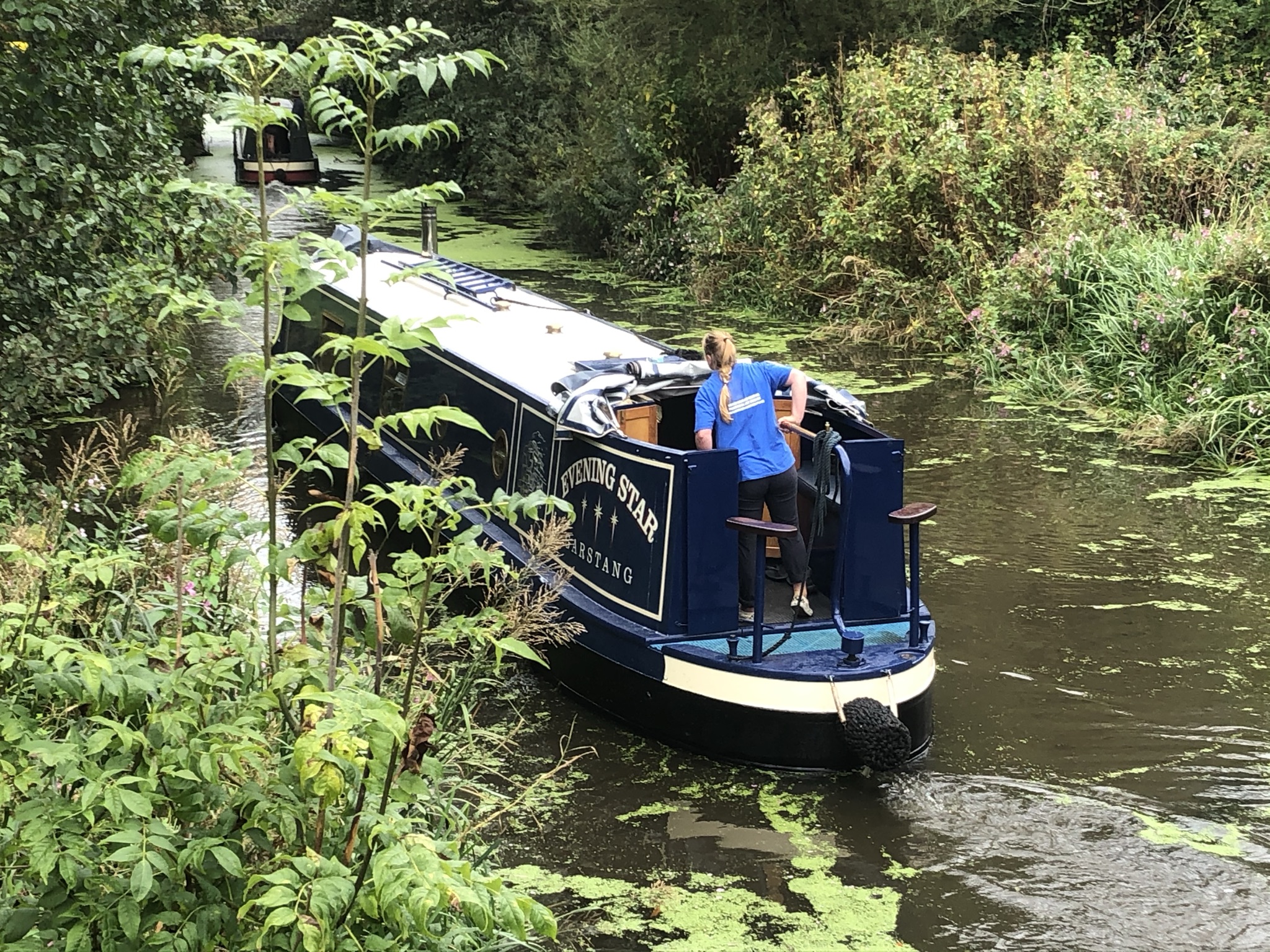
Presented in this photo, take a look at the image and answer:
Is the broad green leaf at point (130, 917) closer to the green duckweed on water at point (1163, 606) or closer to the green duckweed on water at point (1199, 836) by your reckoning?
the green duckweed on water at point (1199, 836)

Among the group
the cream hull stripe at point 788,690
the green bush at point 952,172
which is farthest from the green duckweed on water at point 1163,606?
the green bush at point 952,172

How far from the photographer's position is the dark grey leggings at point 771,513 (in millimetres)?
6578

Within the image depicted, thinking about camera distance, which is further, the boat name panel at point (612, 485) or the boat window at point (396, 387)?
the boat window at point (396, 387)

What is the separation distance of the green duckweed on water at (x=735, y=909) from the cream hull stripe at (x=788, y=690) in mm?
662

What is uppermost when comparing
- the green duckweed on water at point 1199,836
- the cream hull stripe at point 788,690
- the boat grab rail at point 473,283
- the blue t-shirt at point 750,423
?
the boat grab rail at point 473,283

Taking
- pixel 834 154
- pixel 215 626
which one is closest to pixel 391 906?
pixel 215 626

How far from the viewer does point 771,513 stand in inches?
267

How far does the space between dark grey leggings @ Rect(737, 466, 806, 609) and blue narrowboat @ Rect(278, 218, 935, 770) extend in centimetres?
12

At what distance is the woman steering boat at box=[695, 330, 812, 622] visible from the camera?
6.59 m

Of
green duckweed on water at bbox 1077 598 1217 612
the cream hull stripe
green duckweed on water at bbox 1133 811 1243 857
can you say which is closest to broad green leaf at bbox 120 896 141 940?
the cream hull stripe

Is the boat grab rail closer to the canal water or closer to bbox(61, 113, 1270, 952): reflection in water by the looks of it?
bbox(61, 113, 1270, 952): reflection in water

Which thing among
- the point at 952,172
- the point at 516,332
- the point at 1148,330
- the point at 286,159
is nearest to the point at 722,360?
the point at 516,332

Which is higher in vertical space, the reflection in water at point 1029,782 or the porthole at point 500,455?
the porthole at point 500,455

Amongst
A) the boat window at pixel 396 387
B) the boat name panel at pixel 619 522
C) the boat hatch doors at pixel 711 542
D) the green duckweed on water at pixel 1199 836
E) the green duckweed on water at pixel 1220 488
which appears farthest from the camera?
the green duckweed on water at pixel 1220 488
